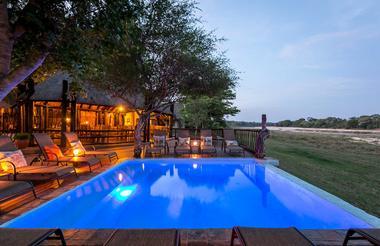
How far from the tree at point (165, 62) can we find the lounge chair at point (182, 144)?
1.61 metres

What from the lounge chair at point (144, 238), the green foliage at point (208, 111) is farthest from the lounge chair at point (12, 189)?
the green foliage at point (208, 111)

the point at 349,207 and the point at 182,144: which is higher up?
the point at 182,144

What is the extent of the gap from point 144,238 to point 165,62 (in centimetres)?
798

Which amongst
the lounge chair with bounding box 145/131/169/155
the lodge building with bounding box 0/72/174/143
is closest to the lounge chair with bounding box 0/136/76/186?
the lounge chair with bounding box 145/131/169/155

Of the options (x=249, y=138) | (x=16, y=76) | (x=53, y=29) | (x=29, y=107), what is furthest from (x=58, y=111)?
(x=53, y=29)

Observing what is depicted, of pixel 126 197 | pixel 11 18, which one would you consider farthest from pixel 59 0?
pixel 126 197

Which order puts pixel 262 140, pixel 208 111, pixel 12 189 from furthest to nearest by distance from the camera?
pixel 208 111, pixel 262 140, pixel 12 189

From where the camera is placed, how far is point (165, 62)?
925cm

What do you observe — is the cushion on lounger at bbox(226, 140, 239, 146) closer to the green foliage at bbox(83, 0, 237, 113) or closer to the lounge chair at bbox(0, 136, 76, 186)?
the green foliage at bbox(83, 0, 237, 113)

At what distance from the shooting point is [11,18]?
5.02 metres

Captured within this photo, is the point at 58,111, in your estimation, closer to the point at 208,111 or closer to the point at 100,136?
the point at 100,136

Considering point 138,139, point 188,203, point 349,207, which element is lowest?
point 188,203

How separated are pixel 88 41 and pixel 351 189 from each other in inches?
417

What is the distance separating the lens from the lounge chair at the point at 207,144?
9805 mm
